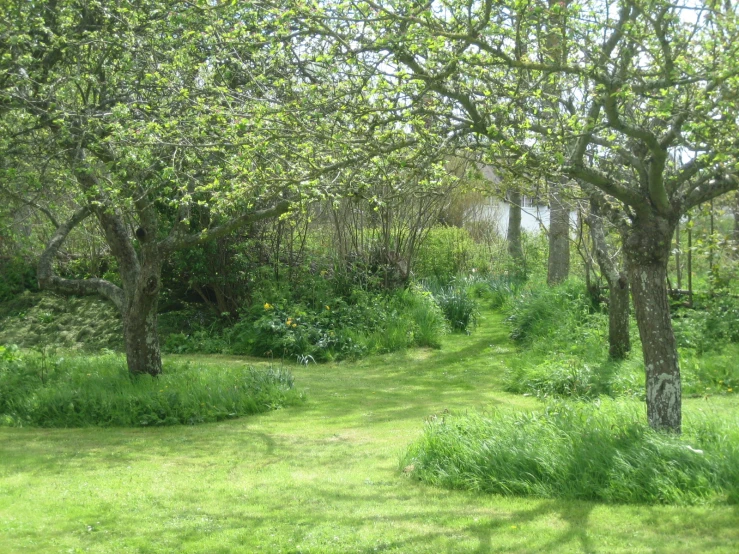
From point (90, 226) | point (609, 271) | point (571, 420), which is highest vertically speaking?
point (90, 226)

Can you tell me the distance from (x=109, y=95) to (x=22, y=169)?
7.60 ft

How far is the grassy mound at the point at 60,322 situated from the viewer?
17500mm

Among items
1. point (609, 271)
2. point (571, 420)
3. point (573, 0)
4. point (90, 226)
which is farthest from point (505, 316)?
point (573, 0)

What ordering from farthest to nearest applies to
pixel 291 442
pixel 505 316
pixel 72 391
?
1. pixel 505 316
2. pixel 72 391
3. pixel 291 442

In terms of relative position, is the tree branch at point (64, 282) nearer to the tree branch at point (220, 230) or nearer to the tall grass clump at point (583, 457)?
the tree branch at point (220, 230)

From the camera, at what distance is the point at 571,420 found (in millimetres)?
7336

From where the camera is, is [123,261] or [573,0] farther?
[123,261]

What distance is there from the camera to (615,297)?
12.1m

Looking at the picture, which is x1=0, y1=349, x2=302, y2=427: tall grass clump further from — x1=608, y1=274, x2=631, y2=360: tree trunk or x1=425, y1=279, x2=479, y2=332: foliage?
x1=425, y1=279, x2=479, y2=332: foliage

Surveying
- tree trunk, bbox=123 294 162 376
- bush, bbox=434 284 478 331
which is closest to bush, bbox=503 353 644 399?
tree trunk, bbox=123 294 162 376

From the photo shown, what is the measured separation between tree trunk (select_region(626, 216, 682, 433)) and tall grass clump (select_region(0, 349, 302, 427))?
19.2ft

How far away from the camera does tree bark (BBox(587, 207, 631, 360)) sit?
12016 millimetres

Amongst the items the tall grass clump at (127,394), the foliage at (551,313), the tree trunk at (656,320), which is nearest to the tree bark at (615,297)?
the foliage at (551,313)

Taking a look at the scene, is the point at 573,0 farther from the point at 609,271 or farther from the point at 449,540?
the point at 609,271
